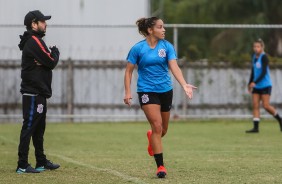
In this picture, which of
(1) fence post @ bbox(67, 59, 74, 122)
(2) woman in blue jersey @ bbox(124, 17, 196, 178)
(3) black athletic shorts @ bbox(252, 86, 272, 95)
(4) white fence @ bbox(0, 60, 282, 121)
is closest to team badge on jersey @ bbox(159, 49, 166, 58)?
(2) woman in blue jersey @ bbox(124, 17, 196, 178)

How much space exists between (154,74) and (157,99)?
32cm

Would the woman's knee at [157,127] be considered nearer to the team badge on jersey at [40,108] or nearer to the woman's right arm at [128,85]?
the woman's right arm at [128,85]

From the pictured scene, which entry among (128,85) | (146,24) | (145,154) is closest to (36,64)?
(128,85)

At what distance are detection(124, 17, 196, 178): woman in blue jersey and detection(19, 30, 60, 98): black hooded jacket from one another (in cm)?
106

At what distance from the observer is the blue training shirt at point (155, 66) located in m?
11.2

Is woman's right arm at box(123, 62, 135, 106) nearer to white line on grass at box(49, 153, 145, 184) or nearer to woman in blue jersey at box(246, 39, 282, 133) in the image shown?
white line on grass at box(49, 153, 145, 184)

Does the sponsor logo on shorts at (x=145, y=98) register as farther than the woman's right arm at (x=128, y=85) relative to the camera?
No

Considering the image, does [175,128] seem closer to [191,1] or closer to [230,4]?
[230,4]

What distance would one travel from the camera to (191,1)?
4819cm

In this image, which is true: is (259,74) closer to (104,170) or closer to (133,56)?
(104,170)

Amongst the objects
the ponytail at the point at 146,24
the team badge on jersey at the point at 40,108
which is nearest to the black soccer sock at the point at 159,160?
the ponytail at the point at 146,24

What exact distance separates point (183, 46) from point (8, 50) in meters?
25.1

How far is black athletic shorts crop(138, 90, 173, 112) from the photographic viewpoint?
11102 mm

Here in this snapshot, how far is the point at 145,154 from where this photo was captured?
14.6 meters
